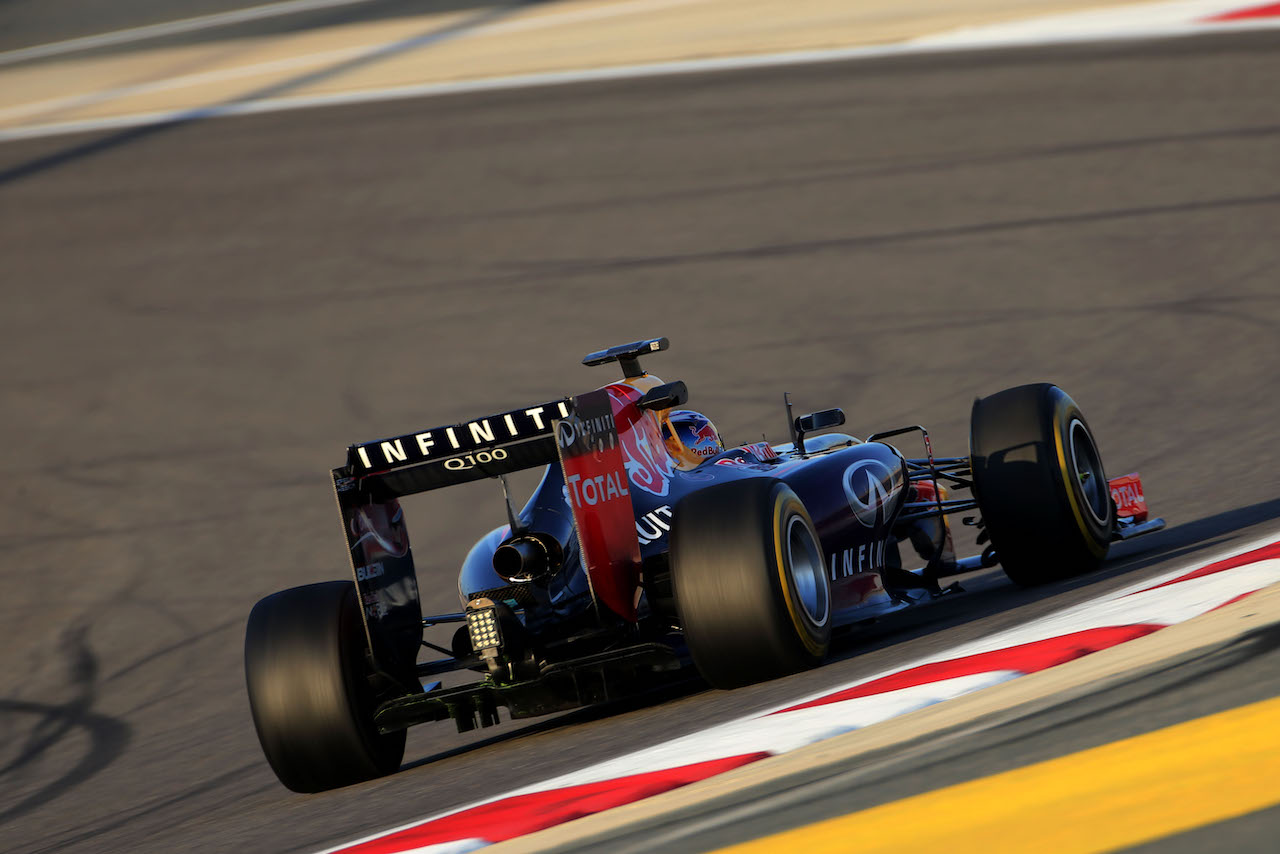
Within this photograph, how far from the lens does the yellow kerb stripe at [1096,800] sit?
9.68 feet

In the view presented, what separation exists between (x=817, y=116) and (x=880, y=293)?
675 cm

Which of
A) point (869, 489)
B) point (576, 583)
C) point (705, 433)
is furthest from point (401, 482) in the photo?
point (869, 489)

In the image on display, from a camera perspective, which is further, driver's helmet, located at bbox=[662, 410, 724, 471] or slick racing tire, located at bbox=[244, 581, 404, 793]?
driver's helmet, located at bbox=[662, 410, 724, 471]

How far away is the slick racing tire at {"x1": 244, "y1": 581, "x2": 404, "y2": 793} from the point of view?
6191mm

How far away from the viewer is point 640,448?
22.2 ft

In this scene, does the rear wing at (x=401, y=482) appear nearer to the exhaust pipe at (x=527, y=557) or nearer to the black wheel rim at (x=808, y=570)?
the exhaust pipe at (x=527, y=557)

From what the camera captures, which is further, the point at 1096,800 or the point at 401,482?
the point at 401,482

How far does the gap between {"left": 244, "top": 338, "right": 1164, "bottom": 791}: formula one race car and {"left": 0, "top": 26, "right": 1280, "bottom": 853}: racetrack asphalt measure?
231mm

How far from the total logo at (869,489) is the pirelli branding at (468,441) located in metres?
1.73

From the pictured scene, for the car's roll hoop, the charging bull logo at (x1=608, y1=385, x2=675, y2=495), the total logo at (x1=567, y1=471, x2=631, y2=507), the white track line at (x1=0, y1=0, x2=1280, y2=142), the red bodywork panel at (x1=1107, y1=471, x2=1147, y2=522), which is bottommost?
the red bodywork panel at (x1=1107, y1=471, x2=1147, y2=522)

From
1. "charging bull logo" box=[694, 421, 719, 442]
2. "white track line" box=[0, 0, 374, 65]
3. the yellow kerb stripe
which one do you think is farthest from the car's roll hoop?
"white track line" box=[0, 0, 374, 65]

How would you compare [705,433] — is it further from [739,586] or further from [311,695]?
[311,695]

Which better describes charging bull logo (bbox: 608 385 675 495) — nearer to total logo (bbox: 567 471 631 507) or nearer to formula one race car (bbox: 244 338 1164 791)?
formula one race car (bbox: 244 338 1164 791)

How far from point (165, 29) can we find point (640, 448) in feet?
95.3
